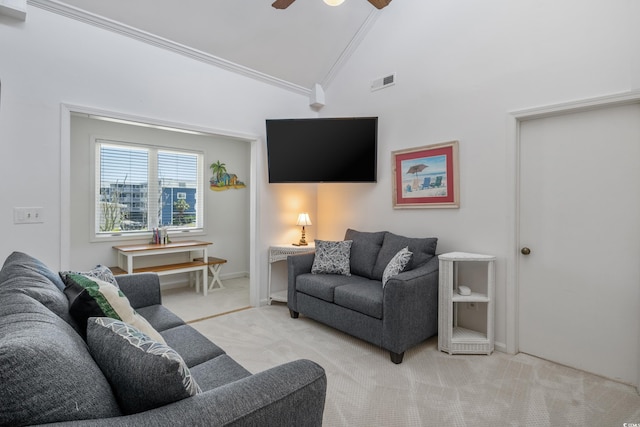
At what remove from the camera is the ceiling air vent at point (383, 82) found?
139 inches

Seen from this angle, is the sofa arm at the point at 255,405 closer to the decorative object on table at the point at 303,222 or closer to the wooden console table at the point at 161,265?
the decorative object on table at the point at 303,222

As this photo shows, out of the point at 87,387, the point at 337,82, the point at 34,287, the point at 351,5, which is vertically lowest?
the point at 87,387

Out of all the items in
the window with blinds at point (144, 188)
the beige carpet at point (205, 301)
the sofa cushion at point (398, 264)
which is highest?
the window with blinds at point (144, 188)

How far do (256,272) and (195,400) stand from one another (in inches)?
121

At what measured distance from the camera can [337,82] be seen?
413cm

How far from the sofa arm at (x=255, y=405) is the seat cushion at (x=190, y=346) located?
781 millimetres

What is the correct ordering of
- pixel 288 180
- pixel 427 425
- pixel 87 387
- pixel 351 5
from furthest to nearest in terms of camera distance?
1. pixel 288 180
2. pixel 351 5
3. pixel 427 425
4. pixel 87 387

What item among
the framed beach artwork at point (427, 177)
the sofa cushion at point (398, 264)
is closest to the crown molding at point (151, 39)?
the framed beach artwork at point (427, 177)

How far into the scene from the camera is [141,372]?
0.84 metres

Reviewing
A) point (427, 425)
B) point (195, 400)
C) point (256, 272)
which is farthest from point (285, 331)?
point (195, 400)

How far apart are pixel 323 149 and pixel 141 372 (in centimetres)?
309

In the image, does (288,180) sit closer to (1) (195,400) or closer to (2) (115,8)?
(2) (115,8)

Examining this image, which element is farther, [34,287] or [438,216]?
[438,216]

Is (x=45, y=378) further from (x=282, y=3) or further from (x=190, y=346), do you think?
(x=282, y=3)
